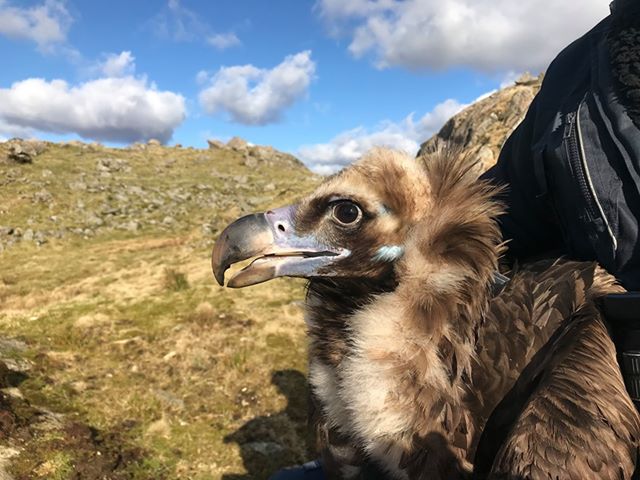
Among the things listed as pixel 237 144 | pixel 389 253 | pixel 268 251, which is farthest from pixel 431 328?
pixel 237 144

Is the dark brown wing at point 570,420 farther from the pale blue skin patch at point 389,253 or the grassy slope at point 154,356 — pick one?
the grassy slope at point 154,356

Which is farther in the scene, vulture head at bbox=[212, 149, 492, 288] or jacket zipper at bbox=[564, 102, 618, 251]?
vulture head at bbox=[212, 149, 492, 288]

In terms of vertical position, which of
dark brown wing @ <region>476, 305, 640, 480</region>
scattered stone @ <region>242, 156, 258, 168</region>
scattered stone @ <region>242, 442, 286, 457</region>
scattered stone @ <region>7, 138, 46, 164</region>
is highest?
scattered stone @ <region>7, 138, 46, 164</region>

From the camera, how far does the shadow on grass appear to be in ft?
21.7

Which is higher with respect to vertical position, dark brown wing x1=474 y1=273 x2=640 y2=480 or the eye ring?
the eye ring

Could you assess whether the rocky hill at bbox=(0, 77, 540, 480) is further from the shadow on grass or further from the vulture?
the vulture

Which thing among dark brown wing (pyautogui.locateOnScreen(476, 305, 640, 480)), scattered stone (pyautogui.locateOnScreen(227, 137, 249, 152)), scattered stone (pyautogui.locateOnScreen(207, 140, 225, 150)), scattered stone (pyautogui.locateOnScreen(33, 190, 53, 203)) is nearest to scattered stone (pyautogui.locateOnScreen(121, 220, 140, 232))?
scattered stone (pyautogui.locateOnScreen(33, 190, 53, 203))

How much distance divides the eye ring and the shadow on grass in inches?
186

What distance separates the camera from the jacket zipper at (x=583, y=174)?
2.45 metres

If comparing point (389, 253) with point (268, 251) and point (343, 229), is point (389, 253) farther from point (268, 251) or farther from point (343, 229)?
point (268, 251)

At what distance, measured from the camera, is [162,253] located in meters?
18.0

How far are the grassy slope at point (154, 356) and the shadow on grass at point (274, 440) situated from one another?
2cm

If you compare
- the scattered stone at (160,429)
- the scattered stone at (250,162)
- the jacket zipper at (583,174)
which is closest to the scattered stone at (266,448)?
the scattered stone at (160,429)

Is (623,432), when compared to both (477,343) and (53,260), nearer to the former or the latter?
(477,343)
